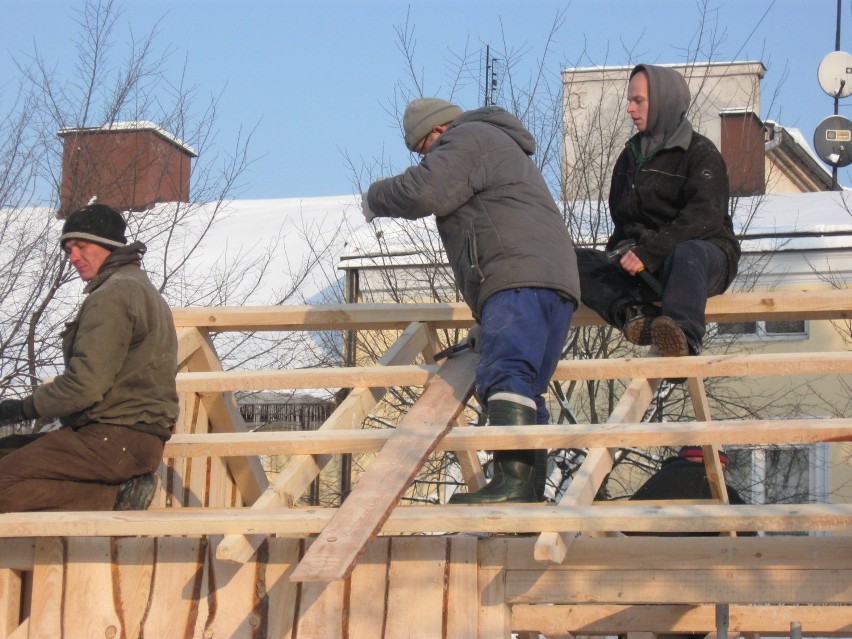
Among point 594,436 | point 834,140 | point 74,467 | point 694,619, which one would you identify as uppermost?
point 834,140

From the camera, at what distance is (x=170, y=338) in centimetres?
454

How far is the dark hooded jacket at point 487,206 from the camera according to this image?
4.53m

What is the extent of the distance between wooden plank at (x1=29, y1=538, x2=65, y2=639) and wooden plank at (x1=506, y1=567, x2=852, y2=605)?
1.65 metres

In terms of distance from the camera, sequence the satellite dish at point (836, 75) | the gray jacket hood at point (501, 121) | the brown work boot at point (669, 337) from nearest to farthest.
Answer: the gray jacket hood at point (501, 121) → the brown work boot at point (669, 337) → the satellite dish at point (836, 75)

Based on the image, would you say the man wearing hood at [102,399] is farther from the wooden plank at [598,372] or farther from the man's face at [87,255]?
the wooden plank at [598,372]

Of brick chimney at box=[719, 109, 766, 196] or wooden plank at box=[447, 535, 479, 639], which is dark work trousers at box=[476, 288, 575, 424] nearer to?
wooden plank at box=[447, 535, 479, 639]

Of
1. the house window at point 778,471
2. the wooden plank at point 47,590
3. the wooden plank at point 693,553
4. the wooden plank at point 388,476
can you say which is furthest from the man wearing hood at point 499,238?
the house window at point 778,471

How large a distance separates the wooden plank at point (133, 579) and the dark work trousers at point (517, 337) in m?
1.40

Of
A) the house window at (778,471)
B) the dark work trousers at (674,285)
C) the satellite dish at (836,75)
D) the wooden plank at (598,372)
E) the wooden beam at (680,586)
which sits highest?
the satellite dish at (836,75)

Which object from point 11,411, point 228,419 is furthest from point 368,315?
point 11,411

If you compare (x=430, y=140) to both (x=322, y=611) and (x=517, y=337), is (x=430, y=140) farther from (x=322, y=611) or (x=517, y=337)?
(x=322, y=611)

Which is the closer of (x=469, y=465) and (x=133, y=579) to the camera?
(x=133, y=579)

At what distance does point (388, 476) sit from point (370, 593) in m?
0.43

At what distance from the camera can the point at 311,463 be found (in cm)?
459
